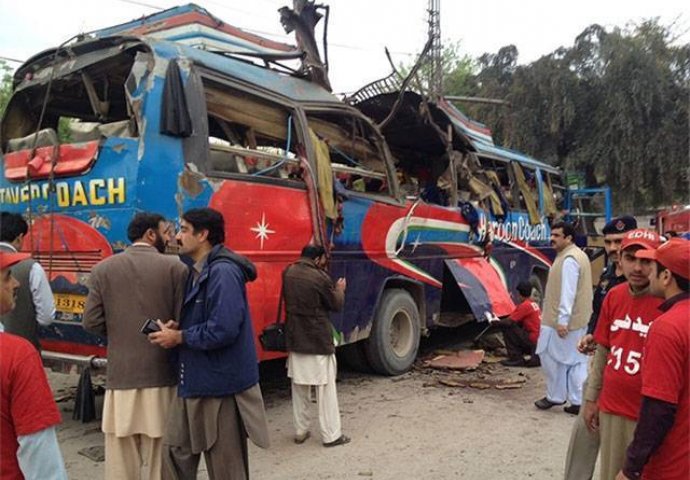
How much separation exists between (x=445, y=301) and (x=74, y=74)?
5086mm

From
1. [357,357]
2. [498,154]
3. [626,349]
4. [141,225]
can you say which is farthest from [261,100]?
[498,154]

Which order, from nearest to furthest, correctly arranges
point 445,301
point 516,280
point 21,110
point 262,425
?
point 262,425
point 21,110
point 445,301
point 516,280

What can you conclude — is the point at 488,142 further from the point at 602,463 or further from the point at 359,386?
the point at 602,463

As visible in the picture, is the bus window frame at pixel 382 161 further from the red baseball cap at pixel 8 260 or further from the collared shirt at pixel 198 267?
the red baseball cap at pixel 8 260

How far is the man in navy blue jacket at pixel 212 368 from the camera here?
2775mm

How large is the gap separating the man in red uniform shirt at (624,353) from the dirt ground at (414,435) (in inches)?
48.1

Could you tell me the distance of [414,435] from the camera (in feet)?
14.8

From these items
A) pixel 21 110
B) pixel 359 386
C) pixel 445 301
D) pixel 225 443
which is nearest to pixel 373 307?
pixel 359 386

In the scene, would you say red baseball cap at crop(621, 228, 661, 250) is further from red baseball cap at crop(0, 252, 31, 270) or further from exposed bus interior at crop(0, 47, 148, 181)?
exposed bus interior at crop(0, 47, 148, 181)

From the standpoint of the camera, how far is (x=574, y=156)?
1709 cm

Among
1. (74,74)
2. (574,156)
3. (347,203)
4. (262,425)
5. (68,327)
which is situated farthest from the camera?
(574,156)

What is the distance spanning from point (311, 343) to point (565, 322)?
2213 mm

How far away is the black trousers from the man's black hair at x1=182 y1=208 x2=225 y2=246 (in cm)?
502

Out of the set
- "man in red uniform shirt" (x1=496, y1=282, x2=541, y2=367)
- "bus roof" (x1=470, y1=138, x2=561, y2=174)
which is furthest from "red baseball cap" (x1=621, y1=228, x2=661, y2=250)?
"bus roof" (x1=470, y1=138, x2=561, y2=174)
